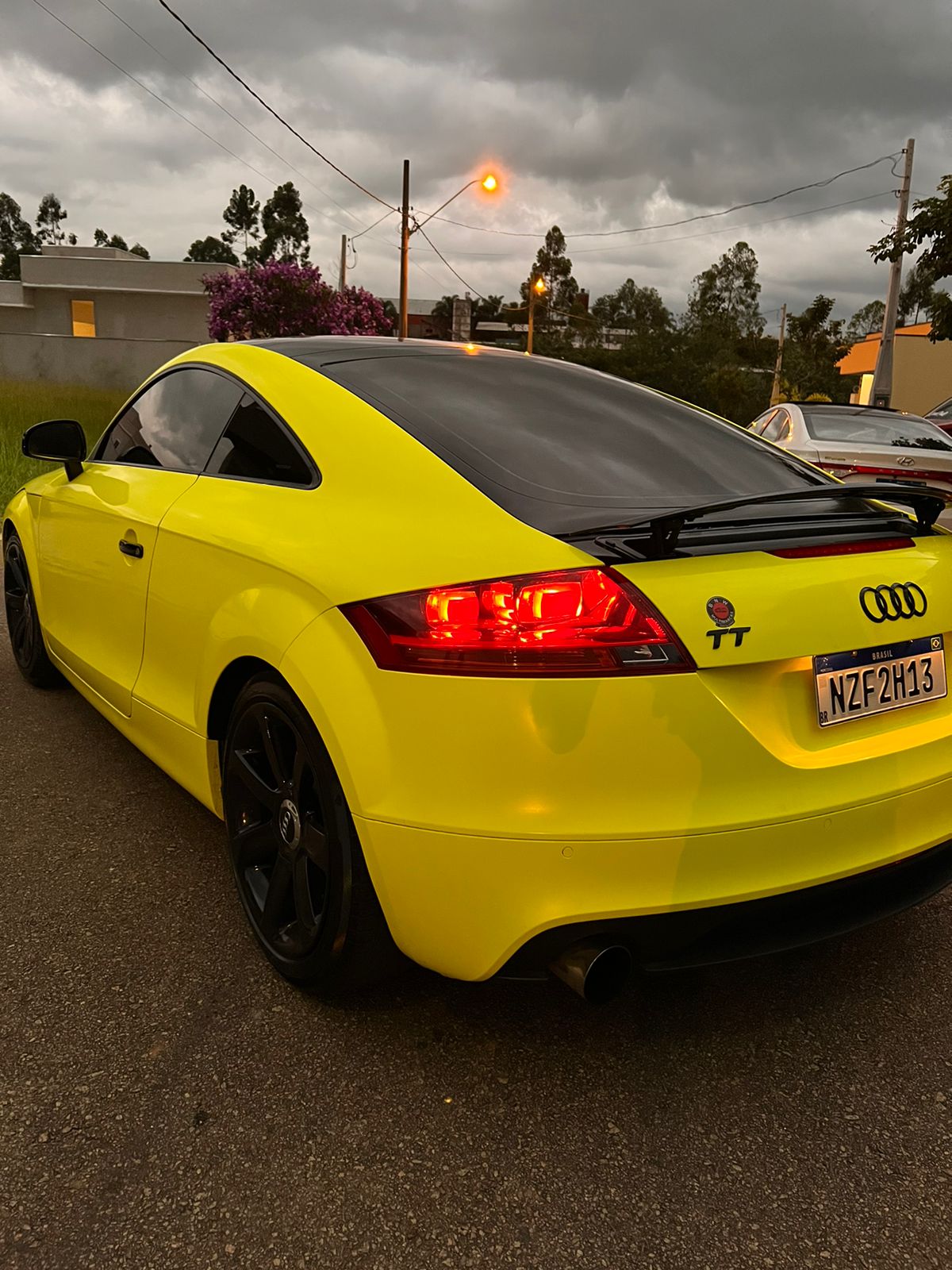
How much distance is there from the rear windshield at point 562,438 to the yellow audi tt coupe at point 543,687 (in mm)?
13

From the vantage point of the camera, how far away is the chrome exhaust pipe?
Answer: 184cm

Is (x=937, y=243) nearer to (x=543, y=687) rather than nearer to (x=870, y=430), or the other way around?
(x=870, y=430)

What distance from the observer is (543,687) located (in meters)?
1.77

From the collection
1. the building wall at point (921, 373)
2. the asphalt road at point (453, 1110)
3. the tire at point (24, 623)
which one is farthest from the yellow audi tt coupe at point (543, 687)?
the building wall at point (921, 373)

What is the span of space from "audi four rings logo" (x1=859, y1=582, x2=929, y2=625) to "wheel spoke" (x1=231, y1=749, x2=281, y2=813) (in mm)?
1333

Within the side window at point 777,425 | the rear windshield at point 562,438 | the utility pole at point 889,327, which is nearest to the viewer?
the rear windshield at point 562,438

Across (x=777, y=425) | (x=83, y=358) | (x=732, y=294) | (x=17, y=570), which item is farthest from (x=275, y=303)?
(x=732, y=294)

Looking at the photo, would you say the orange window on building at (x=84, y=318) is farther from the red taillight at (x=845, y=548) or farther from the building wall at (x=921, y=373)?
the red taillight at (x=845, y=548)

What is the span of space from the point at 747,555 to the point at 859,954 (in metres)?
1.26

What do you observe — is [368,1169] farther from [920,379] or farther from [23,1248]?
[920,379]

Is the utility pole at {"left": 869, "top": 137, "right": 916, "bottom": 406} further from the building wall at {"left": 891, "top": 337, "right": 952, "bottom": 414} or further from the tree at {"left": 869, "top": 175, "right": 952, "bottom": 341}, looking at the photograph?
the building wall at {"left": 891, "top": 337, "right": 952, "bottom": 414}

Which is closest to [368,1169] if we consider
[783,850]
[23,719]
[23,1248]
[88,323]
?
[23,1248]

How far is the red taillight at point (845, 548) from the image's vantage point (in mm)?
2002

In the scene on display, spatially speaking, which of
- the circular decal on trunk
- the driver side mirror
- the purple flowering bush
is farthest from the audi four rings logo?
the purple flowering bush
